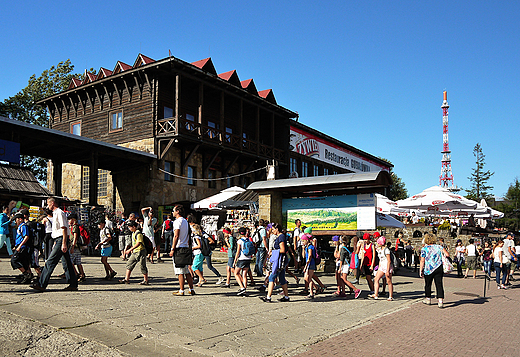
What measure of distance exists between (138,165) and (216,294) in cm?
1621

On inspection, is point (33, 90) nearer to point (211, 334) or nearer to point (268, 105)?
point (268, 105)

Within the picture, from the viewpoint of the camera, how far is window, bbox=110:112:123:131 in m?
26.3

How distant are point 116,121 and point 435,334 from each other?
2358 cm

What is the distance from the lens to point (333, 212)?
46.3 ft

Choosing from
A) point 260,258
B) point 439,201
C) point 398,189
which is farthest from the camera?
point 398,189

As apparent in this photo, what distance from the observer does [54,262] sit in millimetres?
8070

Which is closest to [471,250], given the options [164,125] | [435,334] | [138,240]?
[435,334]

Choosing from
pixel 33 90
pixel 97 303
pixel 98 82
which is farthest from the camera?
pixel 33 90

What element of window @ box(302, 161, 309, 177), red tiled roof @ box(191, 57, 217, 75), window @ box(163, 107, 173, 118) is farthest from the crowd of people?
window @ box(302, 161, 309, 177)

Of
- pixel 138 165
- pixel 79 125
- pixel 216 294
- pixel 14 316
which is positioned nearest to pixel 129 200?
pixel 138 165

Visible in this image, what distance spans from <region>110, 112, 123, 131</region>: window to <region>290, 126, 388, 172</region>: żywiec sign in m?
13.2

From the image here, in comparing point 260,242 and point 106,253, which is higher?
point 260,242

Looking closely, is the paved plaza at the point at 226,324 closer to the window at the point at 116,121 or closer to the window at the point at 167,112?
the window at the point at 167,112

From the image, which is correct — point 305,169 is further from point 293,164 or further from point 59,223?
point 59,223
